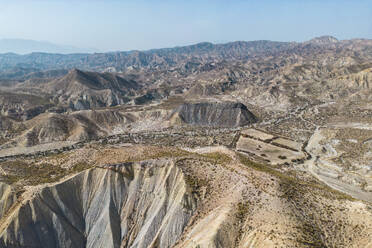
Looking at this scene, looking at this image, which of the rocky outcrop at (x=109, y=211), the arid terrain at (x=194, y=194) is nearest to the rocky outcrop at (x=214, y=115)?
the arid terrain at (x=194, y=194)

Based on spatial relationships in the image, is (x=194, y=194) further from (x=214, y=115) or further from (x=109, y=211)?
(x=214, y=115)

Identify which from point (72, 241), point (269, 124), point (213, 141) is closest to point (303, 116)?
point (269, 124)

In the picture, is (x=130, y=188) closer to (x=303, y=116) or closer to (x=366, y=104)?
(x=303, y=116)

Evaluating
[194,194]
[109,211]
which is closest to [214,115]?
[194,194]

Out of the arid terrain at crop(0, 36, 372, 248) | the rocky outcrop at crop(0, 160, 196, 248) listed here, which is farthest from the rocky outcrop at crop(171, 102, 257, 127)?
the rocky outcrop at crop(0, 160, 196, 248)

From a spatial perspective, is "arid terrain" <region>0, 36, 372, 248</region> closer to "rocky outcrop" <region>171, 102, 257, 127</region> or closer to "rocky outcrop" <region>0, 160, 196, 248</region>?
"rocky outcrop" <region>0, 160, 196, 248</region>

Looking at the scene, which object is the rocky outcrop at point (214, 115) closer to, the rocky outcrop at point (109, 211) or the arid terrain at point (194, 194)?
the arid terrain at point (194, 194)
